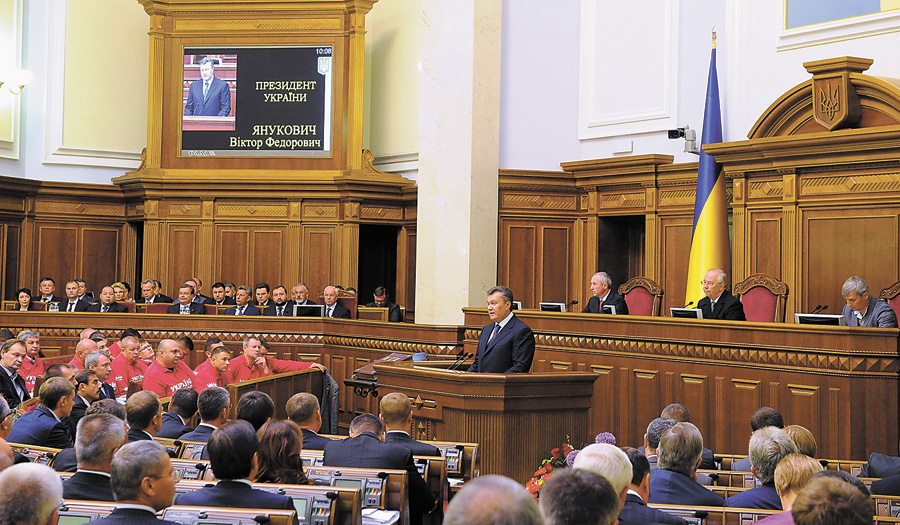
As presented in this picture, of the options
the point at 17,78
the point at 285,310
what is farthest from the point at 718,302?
the point at 17,78

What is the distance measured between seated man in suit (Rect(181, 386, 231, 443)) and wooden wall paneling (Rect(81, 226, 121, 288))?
11075 mm

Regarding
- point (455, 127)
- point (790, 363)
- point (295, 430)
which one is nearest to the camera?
point (295, 430)

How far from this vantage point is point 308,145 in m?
15.3

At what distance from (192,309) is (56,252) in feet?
12.6

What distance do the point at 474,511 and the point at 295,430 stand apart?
2.46m

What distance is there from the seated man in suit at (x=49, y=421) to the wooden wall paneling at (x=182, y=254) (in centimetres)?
971

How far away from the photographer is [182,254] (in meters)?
15.4

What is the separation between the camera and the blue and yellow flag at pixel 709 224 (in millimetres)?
10797

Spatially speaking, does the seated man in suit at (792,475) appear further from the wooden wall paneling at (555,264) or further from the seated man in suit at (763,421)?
the wooden wall paneling at (555,264)

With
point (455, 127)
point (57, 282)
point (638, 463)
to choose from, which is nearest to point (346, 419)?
point (455, 127)

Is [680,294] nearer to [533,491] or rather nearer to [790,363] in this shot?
[790,363]

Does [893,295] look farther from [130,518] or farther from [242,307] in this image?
[242,307]

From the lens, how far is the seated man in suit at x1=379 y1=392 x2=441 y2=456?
5.27 m

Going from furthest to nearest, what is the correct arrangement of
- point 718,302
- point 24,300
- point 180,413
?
point 24,300, point 718,302, point 180,413
